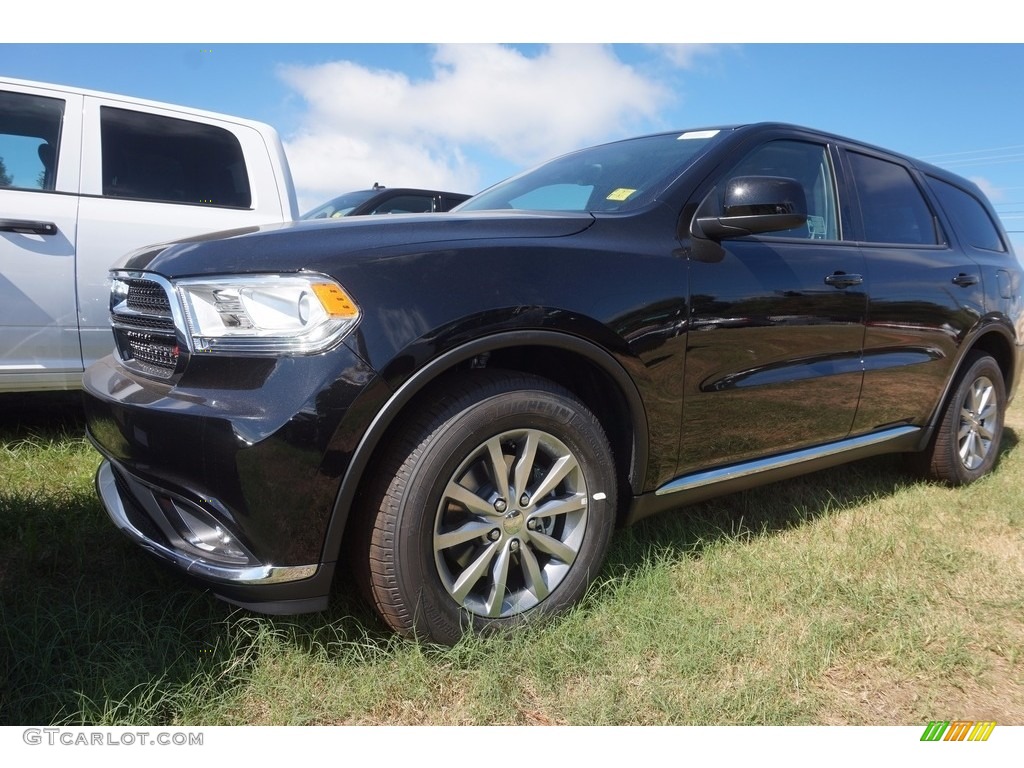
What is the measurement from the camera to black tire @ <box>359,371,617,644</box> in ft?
6.15

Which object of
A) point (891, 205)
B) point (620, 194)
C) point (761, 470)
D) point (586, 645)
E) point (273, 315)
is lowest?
point (586, 645)

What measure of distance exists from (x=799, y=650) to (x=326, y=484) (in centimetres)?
152

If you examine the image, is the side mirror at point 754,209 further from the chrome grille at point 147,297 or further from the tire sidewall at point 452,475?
the chrome grille at point 147,297

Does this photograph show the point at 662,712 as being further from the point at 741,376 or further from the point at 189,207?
the point at 189,207

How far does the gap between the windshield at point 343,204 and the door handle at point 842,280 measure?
195 inches

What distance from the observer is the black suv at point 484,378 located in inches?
68.9

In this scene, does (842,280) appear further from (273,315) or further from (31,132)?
(31,132)

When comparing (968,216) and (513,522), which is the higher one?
(968,216)

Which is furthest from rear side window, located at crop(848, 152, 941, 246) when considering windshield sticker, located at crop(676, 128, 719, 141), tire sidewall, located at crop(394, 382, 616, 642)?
tire sidewall, located at crop(394, 382, 616, 642)

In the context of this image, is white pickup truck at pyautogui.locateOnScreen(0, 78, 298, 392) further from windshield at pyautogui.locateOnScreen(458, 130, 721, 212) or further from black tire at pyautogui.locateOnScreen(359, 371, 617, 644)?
black tire at pyautogui.locateOnScreen(359, 371, 617, 644)

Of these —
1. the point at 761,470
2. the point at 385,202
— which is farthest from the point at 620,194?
the point at 385,202

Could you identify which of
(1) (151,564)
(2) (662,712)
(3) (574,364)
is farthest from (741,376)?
(1) (151,564)

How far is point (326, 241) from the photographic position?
1849mm
